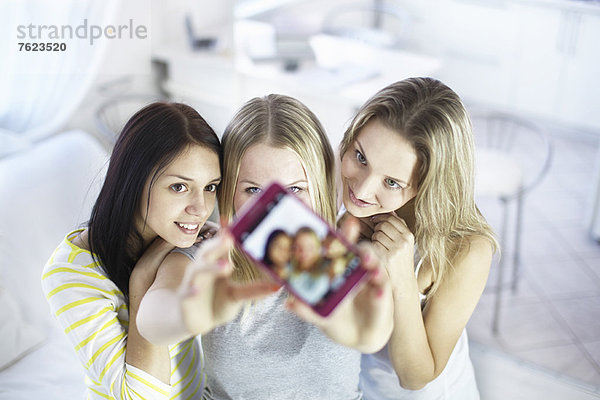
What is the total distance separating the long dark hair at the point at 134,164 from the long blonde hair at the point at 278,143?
0.04m

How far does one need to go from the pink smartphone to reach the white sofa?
76 centimetres

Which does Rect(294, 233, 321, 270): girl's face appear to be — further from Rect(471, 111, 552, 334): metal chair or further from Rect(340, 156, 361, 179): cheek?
Rect(471, 111, 552, 334): metal chair

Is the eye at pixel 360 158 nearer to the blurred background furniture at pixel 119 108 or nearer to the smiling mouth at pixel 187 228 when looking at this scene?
the smiling mouth at pixel 187 228

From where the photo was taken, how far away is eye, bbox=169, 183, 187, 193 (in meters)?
0.96

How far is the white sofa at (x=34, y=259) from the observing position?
1441 mm

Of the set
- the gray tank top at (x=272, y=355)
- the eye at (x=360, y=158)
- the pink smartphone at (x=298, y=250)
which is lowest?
the gray tank top at (x=272, y=355)

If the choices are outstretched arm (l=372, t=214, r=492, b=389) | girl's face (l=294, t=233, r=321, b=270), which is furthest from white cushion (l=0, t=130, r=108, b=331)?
girl's face (l=294, t=233, r=321, b=270)

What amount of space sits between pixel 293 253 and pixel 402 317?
1.17 ft

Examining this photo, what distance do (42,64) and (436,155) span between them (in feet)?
5.14

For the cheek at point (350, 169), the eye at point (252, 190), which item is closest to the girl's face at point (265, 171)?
the eye at point (252, 190)

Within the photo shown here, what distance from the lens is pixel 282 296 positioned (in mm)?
1038

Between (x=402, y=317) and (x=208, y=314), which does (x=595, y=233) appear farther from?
(x=208, y=314)

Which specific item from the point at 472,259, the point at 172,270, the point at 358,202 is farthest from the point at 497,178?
the point at 172,270

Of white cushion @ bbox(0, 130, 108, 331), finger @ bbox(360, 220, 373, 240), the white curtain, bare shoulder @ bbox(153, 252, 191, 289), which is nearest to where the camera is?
bare shoulder @ bbox(153, 252, 191, 289)
